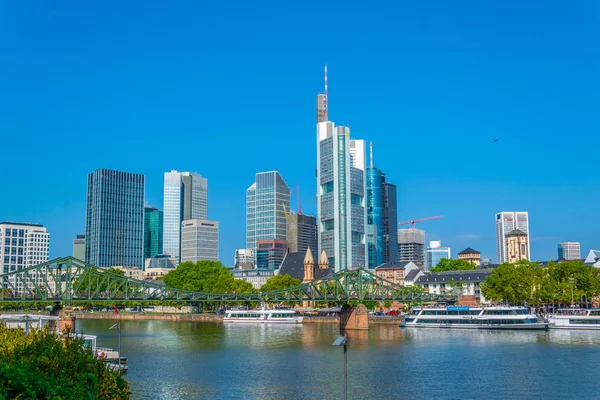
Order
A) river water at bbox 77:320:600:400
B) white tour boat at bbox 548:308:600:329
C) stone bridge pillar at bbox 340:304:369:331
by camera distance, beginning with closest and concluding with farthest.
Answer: river water at bbox 77:320:600:400 < white tour boat at bbox 548:308:600:329 < stone bridge pillar at bbox 340:304:369:331

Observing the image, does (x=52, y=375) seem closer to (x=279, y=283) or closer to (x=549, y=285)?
(x=549, y=285)

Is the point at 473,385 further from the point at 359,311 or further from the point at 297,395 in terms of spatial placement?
the point at 359,311

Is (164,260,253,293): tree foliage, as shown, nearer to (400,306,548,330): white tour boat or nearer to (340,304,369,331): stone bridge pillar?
(340,304,369,331): stone bridge pillar

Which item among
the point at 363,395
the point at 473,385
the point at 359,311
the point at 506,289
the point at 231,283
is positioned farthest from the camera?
the point at 231,283

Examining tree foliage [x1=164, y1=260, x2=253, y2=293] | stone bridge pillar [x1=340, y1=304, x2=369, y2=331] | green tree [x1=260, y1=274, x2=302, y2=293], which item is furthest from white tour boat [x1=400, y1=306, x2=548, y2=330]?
green tree [x1=260, y1=274, x2=302, y2=293]

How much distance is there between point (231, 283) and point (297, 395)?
430 ft

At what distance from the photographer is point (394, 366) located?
63.4m

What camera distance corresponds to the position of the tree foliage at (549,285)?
13225cm

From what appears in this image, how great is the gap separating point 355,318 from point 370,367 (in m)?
56.3

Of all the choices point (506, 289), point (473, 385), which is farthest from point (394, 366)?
point (506, 289)

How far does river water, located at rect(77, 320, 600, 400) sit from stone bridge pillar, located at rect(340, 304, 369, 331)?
1997 cm

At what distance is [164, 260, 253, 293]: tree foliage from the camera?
Answer: 17725cm

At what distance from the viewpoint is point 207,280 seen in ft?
600

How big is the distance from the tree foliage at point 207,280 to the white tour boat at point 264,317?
21.1 m
